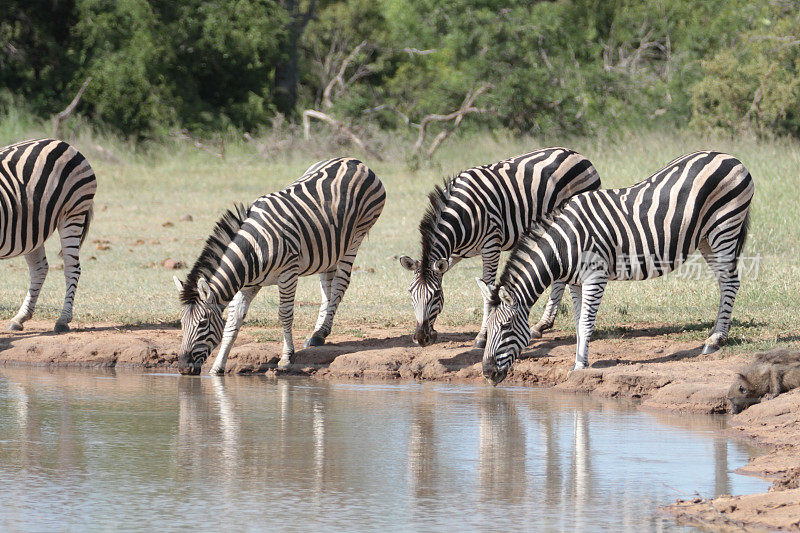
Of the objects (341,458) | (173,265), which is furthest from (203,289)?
(173,265)

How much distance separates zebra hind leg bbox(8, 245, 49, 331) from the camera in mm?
11148

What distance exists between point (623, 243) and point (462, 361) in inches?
64.9

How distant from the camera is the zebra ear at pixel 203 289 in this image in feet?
29.3

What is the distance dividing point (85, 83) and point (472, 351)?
802 inches

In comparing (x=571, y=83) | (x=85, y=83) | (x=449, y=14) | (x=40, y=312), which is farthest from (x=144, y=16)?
(x=40, y=312)

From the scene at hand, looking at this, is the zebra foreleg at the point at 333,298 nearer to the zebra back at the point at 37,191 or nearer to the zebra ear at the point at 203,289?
the zebra ear at the point at 203,289

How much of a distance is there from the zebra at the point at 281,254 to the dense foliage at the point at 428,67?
15606 millimetres

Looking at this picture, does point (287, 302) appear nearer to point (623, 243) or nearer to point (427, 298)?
point (427, 298)

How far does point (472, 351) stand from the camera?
9680 millimetres

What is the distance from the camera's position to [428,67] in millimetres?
34719

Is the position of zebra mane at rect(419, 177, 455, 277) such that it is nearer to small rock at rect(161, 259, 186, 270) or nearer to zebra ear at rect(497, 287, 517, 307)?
zebra ear at rect(497, 287, 517, 307)

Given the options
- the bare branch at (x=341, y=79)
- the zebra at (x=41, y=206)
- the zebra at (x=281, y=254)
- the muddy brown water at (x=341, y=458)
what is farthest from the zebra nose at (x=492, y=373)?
the bare branch at (x=341, y=79)

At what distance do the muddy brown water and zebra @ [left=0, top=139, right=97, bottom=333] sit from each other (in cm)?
241

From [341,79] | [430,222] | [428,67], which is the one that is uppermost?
[428,67]
